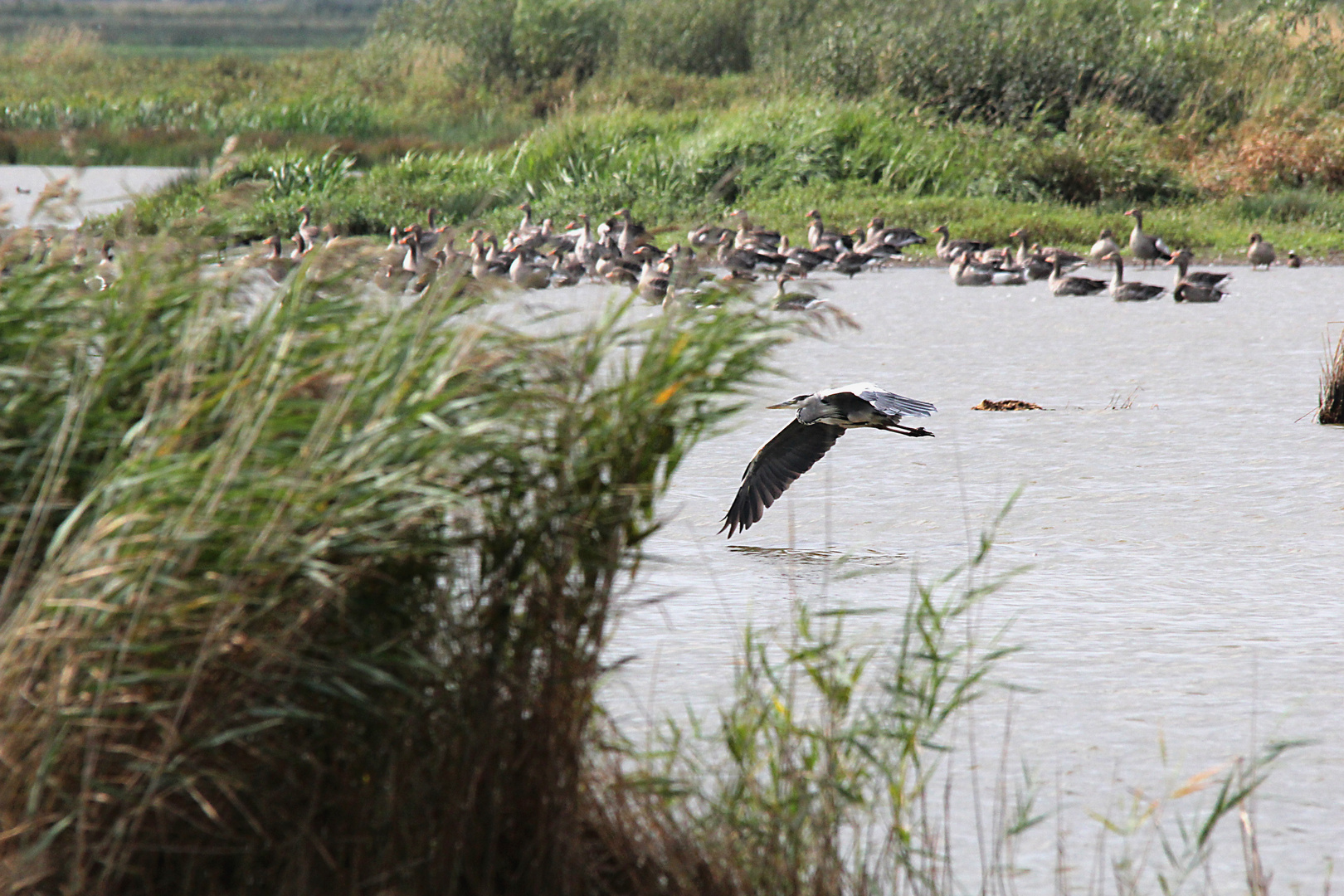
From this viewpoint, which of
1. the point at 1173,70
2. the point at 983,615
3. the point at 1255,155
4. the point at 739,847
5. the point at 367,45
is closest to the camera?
the point at 739,847

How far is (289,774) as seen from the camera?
2.70 metres

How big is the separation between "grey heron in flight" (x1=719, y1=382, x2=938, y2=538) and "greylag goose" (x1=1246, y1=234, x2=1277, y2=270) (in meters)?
12.8

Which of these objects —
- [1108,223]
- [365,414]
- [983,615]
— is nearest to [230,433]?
[365,414]

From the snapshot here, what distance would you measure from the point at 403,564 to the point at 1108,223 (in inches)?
739

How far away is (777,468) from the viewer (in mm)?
6348

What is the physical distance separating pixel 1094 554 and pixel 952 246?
39.8ft

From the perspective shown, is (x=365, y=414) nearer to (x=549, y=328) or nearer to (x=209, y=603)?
(x=209, y=603)

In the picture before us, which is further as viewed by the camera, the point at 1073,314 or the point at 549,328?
the point at 1073,314

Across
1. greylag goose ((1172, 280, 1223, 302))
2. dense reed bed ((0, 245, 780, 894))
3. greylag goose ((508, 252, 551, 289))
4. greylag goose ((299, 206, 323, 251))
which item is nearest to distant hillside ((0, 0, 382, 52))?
greylag goose ((299, 206, 323, 251))

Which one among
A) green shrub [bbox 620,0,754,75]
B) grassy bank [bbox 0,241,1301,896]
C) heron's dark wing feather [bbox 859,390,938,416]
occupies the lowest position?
green shrub [bbox 620,0,754,75]

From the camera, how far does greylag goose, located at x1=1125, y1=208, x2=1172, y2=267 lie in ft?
60.7

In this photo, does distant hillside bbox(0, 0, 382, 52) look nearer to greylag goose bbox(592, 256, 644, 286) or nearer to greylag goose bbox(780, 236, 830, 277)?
greylag goose bbox(592, 256, 644, 286)

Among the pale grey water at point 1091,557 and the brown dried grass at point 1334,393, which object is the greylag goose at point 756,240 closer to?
the pale grey water at point 1091,557

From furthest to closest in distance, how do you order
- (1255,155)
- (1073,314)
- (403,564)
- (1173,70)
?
(1173,70), (1255,155), (1073,314), (403,564)
